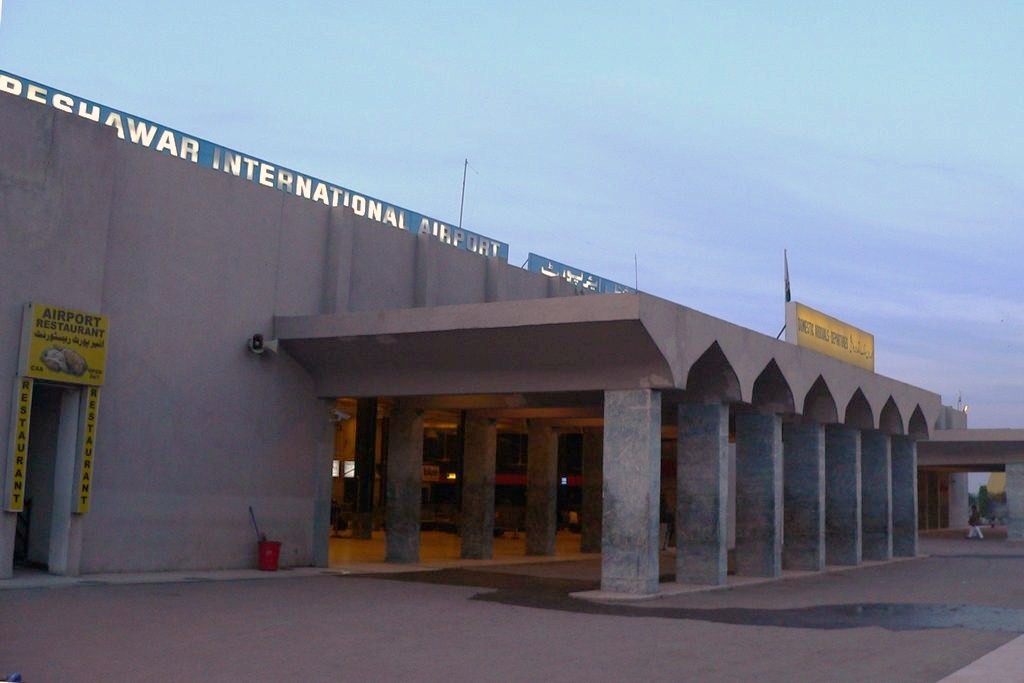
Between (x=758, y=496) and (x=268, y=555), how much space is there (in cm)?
1247

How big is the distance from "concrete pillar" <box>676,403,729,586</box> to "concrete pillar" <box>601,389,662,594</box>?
2945 millimetres

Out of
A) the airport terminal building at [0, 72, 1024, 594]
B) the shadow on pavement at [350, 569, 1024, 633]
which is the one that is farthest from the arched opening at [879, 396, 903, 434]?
the shadow on pavement at [350, 569, 1024, 633]

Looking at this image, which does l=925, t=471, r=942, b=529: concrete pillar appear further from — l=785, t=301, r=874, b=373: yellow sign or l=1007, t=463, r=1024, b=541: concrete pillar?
l=785, t=301, r=874, b=373: yellow sign

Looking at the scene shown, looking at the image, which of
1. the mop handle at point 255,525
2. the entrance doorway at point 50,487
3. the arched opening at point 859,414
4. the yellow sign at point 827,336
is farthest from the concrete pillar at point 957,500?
the entrance doorway at point 50,487

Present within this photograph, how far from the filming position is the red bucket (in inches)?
1005

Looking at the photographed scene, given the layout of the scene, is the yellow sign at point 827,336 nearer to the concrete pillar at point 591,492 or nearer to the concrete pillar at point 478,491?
the concrete pillar at point 591,492

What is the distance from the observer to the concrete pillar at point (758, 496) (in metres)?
28.6

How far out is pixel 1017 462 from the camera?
57.1 metres

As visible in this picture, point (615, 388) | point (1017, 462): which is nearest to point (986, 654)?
point (615, 388)

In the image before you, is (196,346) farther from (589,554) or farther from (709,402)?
(589,554)

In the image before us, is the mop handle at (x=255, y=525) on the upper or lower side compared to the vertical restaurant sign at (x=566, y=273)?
lower

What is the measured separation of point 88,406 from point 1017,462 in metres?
49.6

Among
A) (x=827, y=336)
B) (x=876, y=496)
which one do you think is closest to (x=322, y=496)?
(x=827, y=336)

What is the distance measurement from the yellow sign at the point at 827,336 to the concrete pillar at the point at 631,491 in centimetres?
1026
